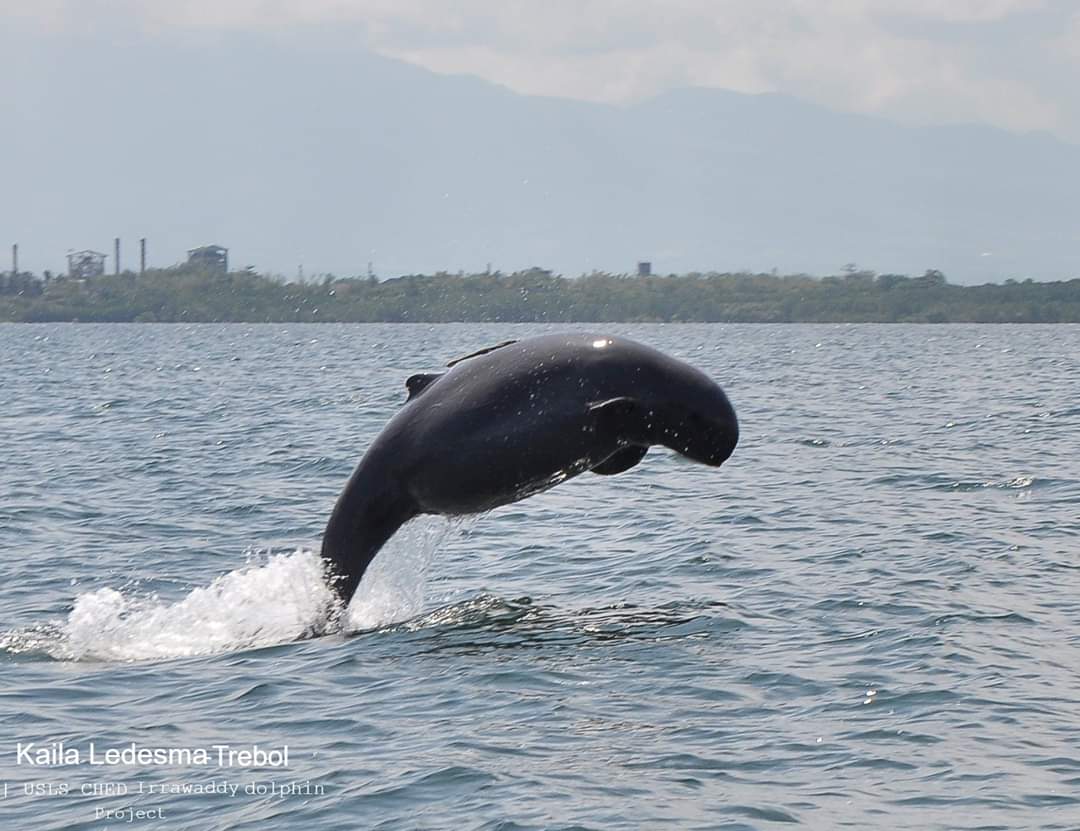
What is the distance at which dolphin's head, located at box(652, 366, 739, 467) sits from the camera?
14883mm

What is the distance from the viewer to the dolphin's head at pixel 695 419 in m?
14.9

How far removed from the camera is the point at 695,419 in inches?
592

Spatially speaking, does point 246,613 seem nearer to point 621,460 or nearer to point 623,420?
point 621,460

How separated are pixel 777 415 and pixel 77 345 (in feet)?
327

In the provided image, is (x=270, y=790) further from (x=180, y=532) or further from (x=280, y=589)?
(x=180, y=532)

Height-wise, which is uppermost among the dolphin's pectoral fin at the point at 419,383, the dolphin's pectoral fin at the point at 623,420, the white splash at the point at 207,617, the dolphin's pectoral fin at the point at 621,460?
the dolphin's pectoral fin at the point at 419,383

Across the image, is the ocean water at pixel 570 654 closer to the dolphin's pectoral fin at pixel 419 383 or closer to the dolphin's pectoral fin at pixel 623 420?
the dolphin's pectoral fin at pixel 623 420

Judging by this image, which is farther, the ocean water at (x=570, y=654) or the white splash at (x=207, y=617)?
the white splash at (x=207, y=617)

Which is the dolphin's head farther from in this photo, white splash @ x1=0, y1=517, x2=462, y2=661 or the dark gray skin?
white splash @ x1=0, y1=517, x2=462, y2=661

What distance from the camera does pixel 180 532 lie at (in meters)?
24.6

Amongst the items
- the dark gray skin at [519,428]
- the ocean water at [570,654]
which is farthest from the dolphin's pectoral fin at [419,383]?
the ocean water at [570,654]

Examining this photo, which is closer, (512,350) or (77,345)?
(512,350)

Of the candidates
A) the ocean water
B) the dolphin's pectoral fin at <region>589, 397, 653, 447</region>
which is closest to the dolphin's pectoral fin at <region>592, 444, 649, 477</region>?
the dolphin's pectoral fin at <region>589, 397, 653, 447</region>

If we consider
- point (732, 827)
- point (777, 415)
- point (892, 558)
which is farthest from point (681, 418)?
point (777, 415)
